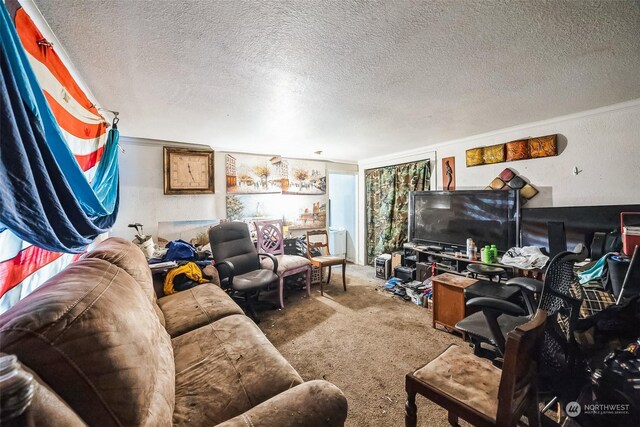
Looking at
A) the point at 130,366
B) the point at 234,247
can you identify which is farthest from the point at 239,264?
the point at 130,366

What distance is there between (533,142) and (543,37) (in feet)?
6.38

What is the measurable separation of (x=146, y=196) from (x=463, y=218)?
4.38 m

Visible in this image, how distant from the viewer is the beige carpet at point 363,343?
1.65 m

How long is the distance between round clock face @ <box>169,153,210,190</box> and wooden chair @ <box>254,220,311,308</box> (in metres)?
1.12

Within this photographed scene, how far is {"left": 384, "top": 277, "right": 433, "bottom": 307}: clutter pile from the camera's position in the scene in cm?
312

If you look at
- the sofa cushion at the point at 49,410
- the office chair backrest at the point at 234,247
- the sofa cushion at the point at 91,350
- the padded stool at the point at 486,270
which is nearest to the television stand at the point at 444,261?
the padded stool at the point at 486,270

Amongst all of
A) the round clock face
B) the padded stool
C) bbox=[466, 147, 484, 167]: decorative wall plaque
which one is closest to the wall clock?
the round clock face

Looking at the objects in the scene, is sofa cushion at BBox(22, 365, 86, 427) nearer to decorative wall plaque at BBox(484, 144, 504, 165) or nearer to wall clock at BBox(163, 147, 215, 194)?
wall clock at BBox(163, 147, 215, 194)

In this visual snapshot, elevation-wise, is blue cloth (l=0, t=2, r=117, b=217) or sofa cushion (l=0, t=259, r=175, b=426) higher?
blue cloth (l=0, t=2, r=117, b=217)

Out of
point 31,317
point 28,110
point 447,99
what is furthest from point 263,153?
point 31,317

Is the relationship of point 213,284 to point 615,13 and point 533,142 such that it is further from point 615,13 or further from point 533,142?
point 533,142

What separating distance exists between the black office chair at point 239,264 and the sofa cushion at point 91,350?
176 cm

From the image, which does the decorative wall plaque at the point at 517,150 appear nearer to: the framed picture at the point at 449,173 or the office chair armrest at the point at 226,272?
the framed picture at the point at 449,173

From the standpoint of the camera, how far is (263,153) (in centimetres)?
441
